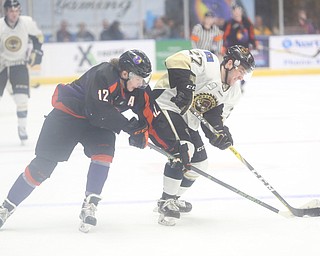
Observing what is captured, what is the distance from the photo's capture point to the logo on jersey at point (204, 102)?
11.5 ft

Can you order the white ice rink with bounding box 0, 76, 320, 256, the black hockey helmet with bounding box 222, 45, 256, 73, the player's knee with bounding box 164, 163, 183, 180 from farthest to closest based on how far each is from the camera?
the player's knee with bounding box 164, 163, 183, 180
the black hockey helmet with bounding box 222, 45, 256, 73
the white ice rink with bounding box 0, 76, 320, 256

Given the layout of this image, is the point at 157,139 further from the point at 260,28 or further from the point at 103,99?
the point at 260,28

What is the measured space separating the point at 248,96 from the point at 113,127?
6.41 m

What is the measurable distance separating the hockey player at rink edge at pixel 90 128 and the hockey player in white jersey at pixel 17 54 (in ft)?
8.86

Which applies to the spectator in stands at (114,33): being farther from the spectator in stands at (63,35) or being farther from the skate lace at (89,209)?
the skate lace at (89,209)

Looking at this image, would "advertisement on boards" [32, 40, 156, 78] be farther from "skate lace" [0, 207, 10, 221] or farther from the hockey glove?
"skate lace" [0, 207, 10, 221]

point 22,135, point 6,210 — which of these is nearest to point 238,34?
point 22,135

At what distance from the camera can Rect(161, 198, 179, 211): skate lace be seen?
3.43 m

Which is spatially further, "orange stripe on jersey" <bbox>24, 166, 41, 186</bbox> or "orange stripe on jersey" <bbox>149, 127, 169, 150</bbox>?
"orange stripe on jersey" <bbox>149, 127, 169, 150</bbox>

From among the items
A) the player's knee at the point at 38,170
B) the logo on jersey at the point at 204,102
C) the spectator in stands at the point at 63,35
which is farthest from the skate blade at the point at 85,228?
the spectator in stands at the point at 63,35

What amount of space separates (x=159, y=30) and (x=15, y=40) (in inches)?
246

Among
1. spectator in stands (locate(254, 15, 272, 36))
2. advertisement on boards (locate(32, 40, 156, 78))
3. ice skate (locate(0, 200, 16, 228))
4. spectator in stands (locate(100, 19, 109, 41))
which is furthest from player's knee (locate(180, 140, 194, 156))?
spectator in stands (locate(254, 15, 272, 36))

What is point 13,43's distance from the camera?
19.9 feet

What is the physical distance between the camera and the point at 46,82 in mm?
11383
